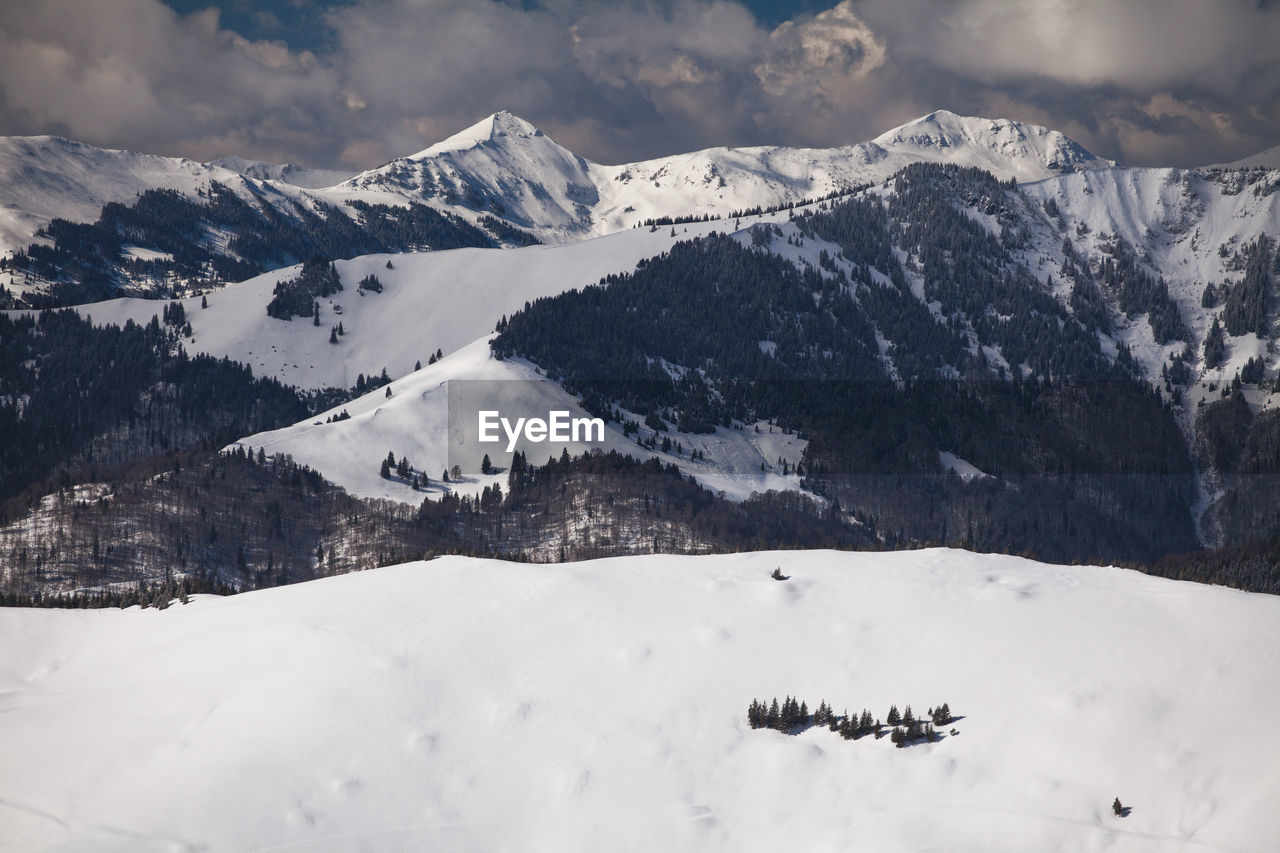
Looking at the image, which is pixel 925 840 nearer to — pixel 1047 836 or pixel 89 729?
pixel 1047 836

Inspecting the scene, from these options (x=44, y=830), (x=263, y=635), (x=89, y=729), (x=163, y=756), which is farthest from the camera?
(x=263, y=635)

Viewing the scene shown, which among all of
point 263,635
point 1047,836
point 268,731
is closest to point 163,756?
point 268,731

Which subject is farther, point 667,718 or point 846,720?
point 667,718

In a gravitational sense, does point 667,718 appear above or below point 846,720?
below

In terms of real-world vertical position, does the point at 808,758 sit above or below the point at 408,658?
below

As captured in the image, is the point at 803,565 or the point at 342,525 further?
the point at 342,525

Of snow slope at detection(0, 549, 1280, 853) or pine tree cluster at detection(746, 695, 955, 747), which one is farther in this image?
pine tree cluster at detection(746, 695, 955, 747)

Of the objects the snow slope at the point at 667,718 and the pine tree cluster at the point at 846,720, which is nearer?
the snow slope at the point at 667,718

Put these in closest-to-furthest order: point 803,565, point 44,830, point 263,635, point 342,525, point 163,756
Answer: point 44,830 → point 163,756 → point 263,635 → point 803,565 → point 342,525
